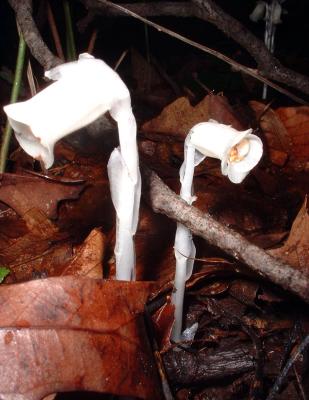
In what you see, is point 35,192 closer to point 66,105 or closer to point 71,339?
point 71,339

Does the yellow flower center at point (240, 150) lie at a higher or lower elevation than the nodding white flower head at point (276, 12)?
higher

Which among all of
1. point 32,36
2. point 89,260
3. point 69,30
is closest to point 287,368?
point 89,260

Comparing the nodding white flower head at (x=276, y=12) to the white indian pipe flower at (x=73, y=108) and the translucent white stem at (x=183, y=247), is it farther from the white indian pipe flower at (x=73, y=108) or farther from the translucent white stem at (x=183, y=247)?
the white indian pipe flower at (x=73, y=108)

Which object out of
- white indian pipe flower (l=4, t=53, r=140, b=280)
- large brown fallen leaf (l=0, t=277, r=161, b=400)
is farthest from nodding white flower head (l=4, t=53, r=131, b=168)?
large brown fallen leaf (l=0, t=277, r=161, b=400)

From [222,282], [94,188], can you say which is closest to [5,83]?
[94,188]

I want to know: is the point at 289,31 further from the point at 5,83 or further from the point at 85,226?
the point at 85,226

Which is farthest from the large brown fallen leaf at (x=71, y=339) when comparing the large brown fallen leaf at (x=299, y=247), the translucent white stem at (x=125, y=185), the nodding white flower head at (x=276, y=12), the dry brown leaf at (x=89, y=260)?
the nodding white flower head at (x=276, y=12)
